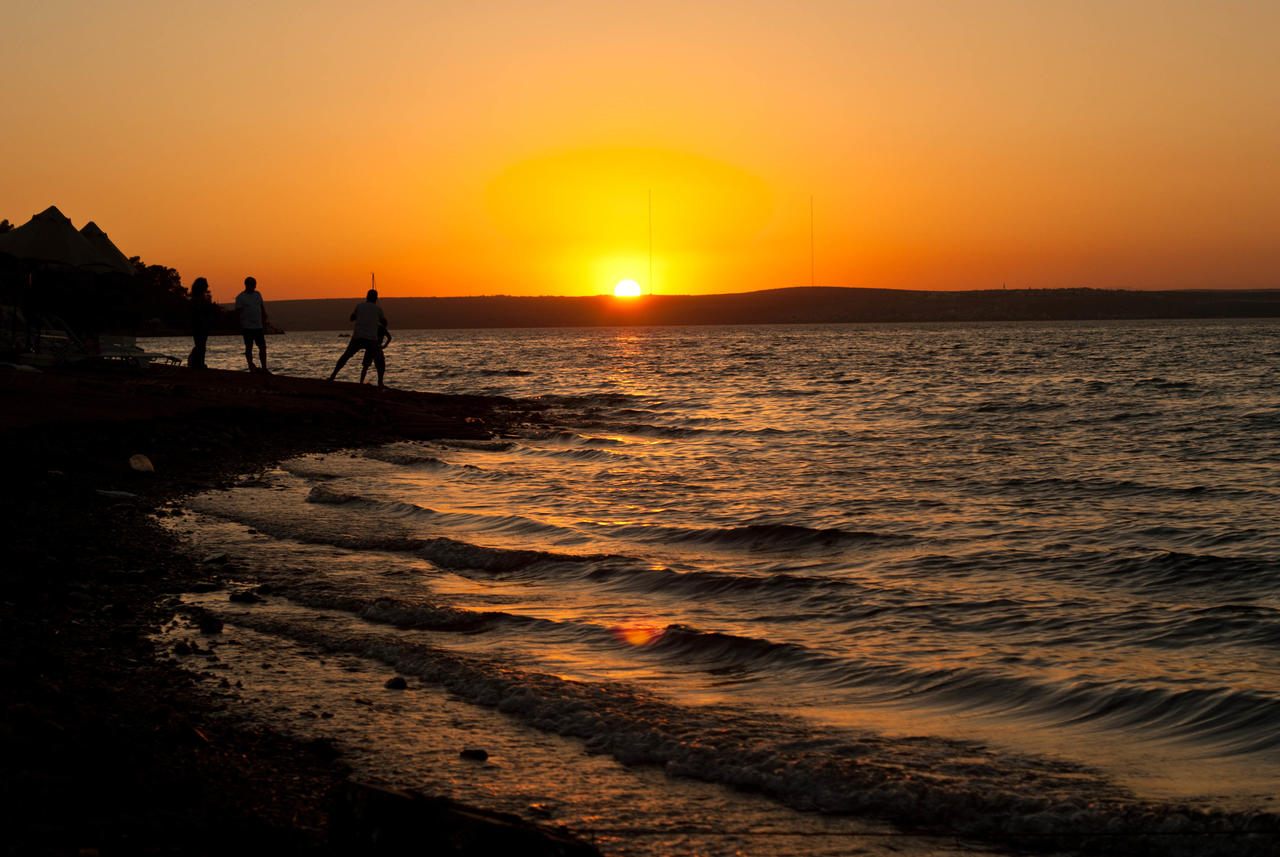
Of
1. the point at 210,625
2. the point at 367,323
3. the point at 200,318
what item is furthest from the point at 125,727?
the point at 200,318

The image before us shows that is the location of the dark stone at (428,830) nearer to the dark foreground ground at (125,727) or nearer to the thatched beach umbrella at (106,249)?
the dark foreground ground at (125,727)

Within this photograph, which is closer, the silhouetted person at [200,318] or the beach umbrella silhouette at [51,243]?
the beach umbrella silhouette at [51,243]

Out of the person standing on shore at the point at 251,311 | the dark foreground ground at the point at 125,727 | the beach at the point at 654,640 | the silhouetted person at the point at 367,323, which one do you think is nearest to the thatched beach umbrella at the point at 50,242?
the person standing on shore at the point at 251,311

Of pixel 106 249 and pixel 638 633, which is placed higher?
pixel 106 249

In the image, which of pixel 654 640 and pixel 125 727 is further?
pixel 654 640

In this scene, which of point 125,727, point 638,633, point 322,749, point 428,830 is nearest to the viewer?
point 428,830

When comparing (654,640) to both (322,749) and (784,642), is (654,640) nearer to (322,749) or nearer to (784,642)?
(784,642)

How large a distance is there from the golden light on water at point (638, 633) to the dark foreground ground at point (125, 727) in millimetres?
2734

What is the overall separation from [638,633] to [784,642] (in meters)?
0.99

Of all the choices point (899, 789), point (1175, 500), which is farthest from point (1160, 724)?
point (1175, 500)

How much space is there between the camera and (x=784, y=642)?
7121 mm

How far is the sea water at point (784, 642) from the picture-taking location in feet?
15.0

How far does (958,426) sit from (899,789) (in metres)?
20.1

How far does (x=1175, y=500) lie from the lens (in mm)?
13398
